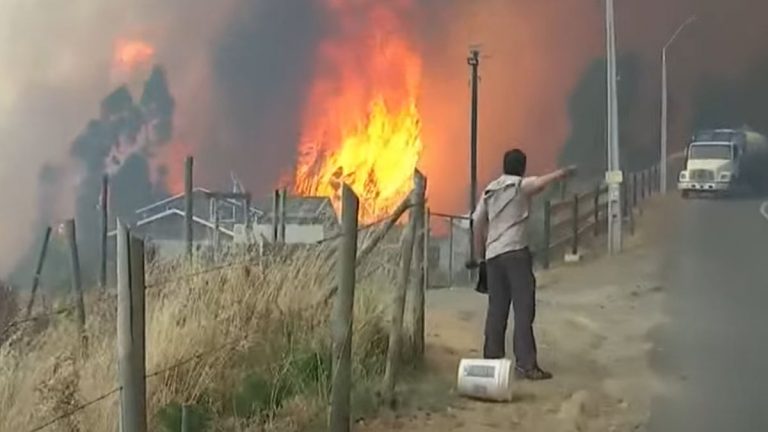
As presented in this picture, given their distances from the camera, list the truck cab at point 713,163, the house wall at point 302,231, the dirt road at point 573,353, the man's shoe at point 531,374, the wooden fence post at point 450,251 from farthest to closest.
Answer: the truck cab at point 713,163
the wooden fence post at point 450,251
the house wall at point 302,231
the man's shoe at point 531,374
the dirt road at point 573,353

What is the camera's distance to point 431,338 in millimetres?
7914

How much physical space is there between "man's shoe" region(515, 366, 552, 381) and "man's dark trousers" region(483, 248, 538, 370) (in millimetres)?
23

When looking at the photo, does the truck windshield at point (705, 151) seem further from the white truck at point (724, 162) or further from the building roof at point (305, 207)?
the building roof at point (305, 207)

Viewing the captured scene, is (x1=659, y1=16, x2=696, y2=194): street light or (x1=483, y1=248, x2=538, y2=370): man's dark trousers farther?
(x1=659, y1=16, x2=696, y2=194): street light

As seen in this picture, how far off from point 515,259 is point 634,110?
33.4 ft

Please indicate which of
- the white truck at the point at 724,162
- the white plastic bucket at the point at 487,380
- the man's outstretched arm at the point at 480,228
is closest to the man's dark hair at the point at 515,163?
the man's outstretched arm at the point at 480,228

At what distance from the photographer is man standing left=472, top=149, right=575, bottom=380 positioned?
6406 mm

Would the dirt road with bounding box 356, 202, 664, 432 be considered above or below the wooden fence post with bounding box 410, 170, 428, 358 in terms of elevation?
below

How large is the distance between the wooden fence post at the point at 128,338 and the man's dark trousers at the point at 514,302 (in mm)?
3373

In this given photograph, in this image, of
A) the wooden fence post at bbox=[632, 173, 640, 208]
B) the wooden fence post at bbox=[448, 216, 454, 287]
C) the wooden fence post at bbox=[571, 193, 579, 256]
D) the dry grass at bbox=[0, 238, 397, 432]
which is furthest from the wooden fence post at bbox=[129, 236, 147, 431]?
the wooden fence post at bbox=[632, 173, 640, 208]

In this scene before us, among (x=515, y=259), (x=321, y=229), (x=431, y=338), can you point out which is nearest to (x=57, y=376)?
(x=515, y=259)

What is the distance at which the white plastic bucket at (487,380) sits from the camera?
6039 millimetres

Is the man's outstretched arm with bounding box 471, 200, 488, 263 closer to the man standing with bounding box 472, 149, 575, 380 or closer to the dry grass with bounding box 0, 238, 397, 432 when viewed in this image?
the man standing with bounding box 472, 149, 575, 380

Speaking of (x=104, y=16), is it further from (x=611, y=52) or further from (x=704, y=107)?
(x=704, y=107)
